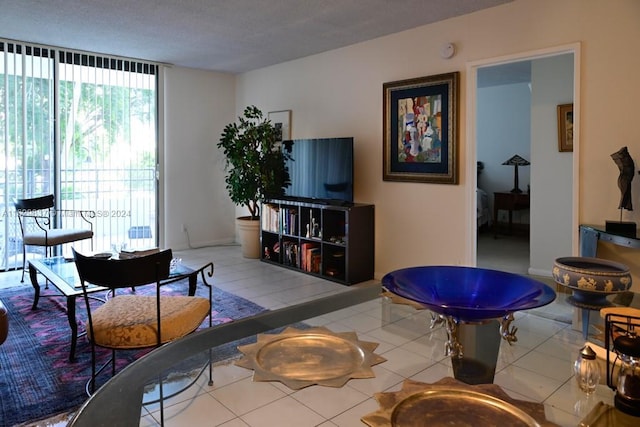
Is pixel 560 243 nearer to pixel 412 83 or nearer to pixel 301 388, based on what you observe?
pixel 412 83

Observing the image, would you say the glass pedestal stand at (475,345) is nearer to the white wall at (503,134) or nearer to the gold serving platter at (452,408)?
the gold serving platter at (452,408)

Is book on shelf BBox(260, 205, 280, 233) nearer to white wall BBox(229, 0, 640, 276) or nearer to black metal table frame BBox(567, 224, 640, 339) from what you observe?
white wall BBox(229, 0, 640, 276)

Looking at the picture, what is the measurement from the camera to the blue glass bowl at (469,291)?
1150 mm

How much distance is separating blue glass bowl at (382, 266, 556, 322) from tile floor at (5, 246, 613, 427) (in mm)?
137

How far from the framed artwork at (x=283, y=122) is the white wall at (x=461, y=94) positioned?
4.3 inches

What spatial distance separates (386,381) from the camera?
1.04 m

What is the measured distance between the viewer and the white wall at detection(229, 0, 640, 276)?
10.5 ft

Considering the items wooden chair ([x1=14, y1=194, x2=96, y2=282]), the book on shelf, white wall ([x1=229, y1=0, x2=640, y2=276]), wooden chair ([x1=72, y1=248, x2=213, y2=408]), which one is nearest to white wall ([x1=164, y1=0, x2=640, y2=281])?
white wall ([x1=229, y1=0, x2=640, y2=276])

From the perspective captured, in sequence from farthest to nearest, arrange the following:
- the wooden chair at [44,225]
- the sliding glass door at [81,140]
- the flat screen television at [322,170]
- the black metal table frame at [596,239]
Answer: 1. the sliding glass door at [81,140]
2. the flat screen television at [322,170]
3. the wooden chair at [44,225]
4. the black metal table frame at [596,239]

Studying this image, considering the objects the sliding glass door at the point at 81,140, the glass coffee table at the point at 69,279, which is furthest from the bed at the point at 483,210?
the glass coffee table at the point at 69,279

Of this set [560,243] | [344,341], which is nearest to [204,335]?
[344,341]

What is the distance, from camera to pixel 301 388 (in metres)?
0.99

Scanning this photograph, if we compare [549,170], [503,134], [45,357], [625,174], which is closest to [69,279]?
[45,357]

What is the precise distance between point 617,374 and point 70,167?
5769 mm
